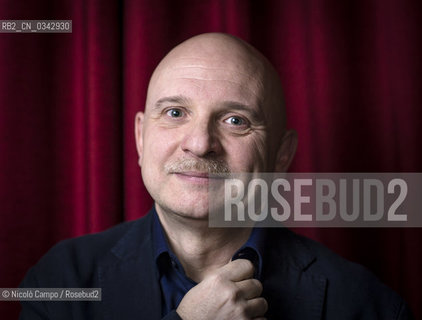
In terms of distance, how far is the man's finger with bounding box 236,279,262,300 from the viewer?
1.23 metres

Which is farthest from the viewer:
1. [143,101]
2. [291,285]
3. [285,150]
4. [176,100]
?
[143,101]

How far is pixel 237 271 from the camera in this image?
4.15 feet

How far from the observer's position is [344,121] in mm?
1918

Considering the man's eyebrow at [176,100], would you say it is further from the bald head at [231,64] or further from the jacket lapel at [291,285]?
the jacket lapel at [291,285]

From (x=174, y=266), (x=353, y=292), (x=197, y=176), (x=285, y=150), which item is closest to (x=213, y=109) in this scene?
(x=197, y=176)

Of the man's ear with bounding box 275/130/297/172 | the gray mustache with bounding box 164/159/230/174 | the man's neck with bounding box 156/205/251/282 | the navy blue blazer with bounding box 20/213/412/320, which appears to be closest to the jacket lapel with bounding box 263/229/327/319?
the navy blue blazer with bounding box 20/213/412/320

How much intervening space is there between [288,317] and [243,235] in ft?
0.90

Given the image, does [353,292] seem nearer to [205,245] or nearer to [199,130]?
[205,245]

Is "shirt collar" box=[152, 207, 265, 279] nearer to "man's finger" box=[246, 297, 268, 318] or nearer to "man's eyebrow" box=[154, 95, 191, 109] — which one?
"man's finger" box=[246, 297, 268, 318]

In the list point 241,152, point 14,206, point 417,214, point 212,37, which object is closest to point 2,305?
point 14,206

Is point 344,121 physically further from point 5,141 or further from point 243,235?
point 5,141

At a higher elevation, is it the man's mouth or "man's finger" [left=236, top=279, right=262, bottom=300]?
the man's mouth

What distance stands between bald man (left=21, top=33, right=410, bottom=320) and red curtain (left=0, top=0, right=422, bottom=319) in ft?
1.01

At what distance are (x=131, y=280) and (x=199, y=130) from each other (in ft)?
1.66
